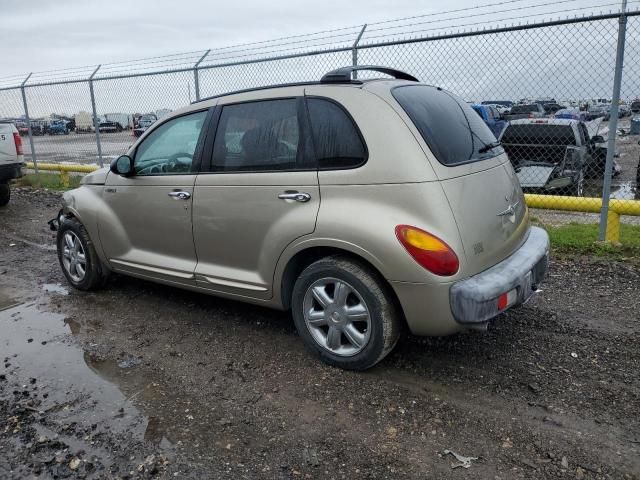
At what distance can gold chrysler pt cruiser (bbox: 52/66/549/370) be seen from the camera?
3.16 metres

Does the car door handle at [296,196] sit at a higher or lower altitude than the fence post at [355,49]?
lower

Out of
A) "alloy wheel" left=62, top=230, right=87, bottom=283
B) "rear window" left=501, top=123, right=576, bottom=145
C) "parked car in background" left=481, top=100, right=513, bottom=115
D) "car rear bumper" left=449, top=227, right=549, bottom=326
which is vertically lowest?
"alloy wheel" left=62, top=230, right=87, bottom=283

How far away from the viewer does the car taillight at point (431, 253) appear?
3.08 m

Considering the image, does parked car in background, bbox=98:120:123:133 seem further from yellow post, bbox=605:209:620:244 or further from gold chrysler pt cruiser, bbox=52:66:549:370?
yellow post, bbox=605:209:620:244

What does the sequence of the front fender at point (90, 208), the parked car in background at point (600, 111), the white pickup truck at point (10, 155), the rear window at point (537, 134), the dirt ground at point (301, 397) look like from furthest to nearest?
the rear window at point (537, 134), the white pickup truck at point (10, 155), the parked car in background at point (600, 111), the front fender at point (90, 208), the dirt ground at point (301, 397)

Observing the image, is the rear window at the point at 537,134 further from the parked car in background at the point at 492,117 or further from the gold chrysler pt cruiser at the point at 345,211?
the gold chrysler pt cruiser at the point at 345,211

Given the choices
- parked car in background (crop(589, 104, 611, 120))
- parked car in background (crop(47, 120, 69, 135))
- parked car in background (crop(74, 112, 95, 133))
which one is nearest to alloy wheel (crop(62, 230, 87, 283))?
parked car in background (crop(589, 104, 611, 120))

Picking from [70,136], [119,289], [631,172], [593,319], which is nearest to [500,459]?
[593,319]

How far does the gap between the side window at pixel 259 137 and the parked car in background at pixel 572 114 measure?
219 inches

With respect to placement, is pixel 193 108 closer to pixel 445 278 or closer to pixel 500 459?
pixel 445 278

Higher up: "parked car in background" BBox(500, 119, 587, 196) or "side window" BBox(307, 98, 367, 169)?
"side window" BBox(307, 98, 367, 169)

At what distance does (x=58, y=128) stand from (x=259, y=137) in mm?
12985

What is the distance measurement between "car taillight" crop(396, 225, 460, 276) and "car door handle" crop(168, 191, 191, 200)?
185cm

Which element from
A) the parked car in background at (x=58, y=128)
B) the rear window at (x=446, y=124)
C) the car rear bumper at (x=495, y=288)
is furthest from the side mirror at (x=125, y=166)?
the parked car in background at (x=58, y=128)
